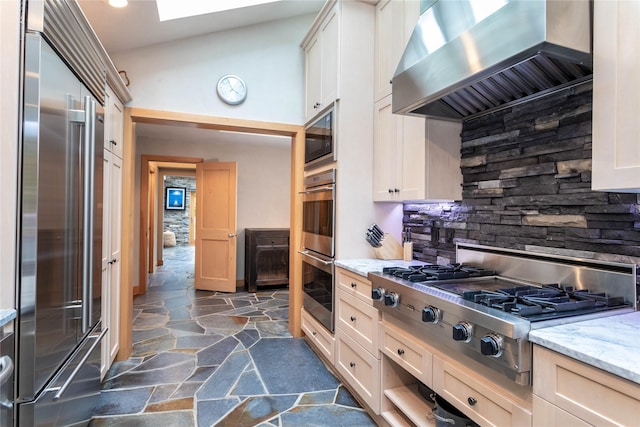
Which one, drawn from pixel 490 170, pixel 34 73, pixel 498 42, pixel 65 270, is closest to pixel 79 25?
pixel 34 73

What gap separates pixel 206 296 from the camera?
518cm

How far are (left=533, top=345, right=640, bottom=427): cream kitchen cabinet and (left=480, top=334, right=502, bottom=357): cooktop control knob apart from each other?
102mm

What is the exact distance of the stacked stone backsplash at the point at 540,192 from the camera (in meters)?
1.47

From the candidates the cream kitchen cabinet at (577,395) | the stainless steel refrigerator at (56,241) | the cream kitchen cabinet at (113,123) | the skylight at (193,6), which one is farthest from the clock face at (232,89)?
the cream kitchen cabinet at (577,395)

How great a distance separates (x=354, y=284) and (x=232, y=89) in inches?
86.0

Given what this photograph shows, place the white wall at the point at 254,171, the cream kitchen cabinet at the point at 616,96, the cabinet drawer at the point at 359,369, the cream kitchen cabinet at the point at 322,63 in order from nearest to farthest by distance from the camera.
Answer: the cream kitchen cabinet at the point at 616,96, the cabinet drawer at the point at 359,369, the cream kitchen cabinet at the point at 322,63, the white wall at the point at 254,171

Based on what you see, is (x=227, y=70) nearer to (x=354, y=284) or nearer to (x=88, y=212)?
(x=88, y=212)

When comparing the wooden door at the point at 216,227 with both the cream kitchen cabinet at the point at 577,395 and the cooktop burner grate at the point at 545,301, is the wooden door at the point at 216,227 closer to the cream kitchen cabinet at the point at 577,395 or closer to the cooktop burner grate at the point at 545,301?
the cooktop burner grate at the point at 545,301

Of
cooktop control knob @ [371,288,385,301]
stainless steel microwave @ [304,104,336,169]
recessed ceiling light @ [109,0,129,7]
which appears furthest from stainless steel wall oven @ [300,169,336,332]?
recessed ceiling light @ [109,0,129,7]

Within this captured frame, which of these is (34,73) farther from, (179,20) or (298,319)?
(298,319)

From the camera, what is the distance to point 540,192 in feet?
5.73

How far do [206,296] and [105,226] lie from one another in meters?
3.00

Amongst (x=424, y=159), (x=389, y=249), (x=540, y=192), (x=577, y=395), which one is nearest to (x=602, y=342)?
(x=577, y=395)

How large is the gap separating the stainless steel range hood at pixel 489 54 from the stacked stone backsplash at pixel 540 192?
12cm
